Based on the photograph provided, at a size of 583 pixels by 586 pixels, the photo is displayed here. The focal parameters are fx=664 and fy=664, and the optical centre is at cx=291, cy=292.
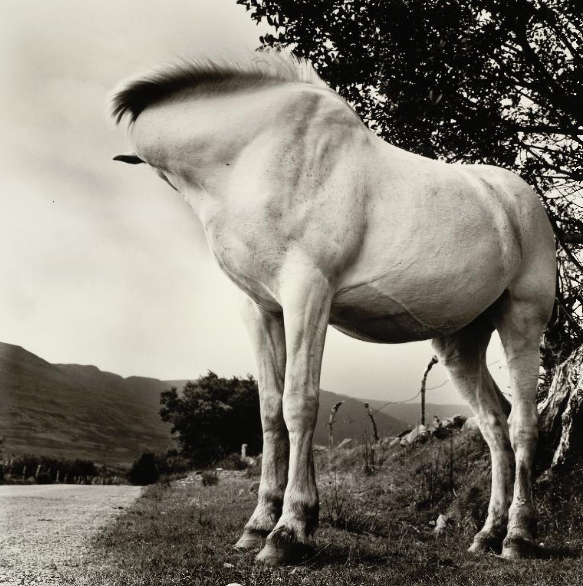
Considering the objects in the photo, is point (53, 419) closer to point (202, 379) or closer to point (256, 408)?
point (256, 408)

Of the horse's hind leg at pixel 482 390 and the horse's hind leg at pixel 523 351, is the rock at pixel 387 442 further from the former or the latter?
the horse's hind leg at pixel 523 351

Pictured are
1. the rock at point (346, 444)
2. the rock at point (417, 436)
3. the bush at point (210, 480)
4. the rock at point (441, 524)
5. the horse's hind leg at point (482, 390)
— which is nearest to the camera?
the horse's hind leg at point (482, 390)

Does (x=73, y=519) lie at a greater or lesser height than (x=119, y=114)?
lesser

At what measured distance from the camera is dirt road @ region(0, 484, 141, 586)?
126 inches

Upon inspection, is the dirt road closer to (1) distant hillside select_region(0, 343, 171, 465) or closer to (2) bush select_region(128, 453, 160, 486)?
(1) distant hillside select_region(0, 343, 171, 465)

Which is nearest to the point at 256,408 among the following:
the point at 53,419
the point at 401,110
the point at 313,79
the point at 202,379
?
the point at 202,379

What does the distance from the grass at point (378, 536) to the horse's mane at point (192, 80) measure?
2.86 m

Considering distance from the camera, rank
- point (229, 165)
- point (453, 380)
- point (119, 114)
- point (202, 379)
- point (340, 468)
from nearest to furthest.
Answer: point (229, 165) < point (119, 114) < point (453, 380) < point (340, 468) < point (202, 379)

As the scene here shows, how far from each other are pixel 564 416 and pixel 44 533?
16.4 ft

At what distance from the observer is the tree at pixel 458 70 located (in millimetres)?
6695

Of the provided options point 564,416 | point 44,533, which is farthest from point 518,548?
point 44,533

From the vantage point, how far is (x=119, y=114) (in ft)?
14.9

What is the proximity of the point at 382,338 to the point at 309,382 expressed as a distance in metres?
0.97

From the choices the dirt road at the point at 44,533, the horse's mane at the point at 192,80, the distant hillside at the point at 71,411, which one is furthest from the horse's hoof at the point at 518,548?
the distant hillside at the point at 71,411
